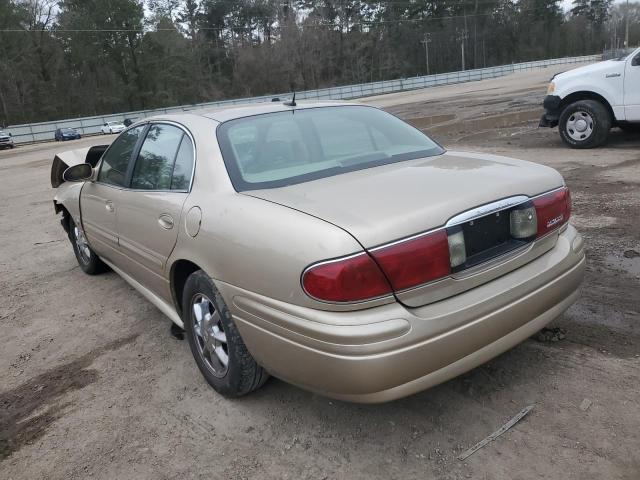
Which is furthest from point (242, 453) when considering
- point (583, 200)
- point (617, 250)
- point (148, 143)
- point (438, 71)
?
point (438, 71)

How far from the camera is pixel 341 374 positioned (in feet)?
7.36

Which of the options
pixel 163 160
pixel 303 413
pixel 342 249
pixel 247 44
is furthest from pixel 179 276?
pixel 247 44

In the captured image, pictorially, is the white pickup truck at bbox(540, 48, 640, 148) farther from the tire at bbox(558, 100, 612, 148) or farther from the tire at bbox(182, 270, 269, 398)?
the tire at bbox(182, 270, 269, 398)

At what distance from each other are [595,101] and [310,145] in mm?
7546

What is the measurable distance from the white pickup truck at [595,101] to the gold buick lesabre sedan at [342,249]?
262 inches

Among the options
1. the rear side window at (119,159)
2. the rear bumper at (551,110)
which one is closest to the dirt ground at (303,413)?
the rear side window at (119,159)

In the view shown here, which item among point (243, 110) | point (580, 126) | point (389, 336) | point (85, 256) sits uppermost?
point (243, 110)

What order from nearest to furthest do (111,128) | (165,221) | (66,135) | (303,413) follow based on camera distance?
(303,413) < (165,221) < (66,135) < (111,128)

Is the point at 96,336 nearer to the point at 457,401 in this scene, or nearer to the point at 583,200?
the point at 457,401

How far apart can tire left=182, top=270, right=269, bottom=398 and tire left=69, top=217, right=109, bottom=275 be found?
2.47m

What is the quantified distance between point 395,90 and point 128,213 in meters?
54.8

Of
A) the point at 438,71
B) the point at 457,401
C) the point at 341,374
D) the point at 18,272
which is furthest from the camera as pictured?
the point at 438,71

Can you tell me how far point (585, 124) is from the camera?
9.23m

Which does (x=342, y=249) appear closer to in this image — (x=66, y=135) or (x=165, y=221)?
(x=165, y=221)
